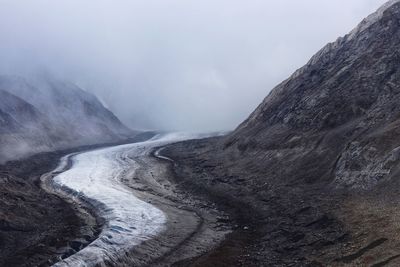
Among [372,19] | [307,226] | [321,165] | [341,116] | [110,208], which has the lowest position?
[307,226]

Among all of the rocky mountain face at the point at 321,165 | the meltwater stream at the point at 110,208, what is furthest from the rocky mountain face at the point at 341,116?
the meltwater stream at the point at 110,208

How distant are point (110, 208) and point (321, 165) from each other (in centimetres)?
1732

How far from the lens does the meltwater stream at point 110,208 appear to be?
26734 millimetres

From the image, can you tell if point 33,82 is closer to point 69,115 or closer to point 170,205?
point 69,115

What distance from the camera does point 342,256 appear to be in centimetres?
2338

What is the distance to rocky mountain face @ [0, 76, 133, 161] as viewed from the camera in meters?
74.3

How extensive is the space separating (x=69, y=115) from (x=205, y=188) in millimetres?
72281

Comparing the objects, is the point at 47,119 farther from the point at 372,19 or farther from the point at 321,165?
the point at 321,165

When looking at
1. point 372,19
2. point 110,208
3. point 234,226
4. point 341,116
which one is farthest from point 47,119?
point 234,226

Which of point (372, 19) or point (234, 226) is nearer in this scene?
point (234, 226)

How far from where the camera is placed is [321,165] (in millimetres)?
39656

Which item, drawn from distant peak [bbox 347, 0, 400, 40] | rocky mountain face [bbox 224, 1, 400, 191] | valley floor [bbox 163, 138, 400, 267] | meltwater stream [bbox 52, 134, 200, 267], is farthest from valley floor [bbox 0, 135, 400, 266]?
distant peak [bbox 347, 0, 400, 40]

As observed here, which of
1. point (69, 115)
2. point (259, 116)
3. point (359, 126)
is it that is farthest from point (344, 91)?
point (69, 115)

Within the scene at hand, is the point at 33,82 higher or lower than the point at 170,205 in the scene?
higher
